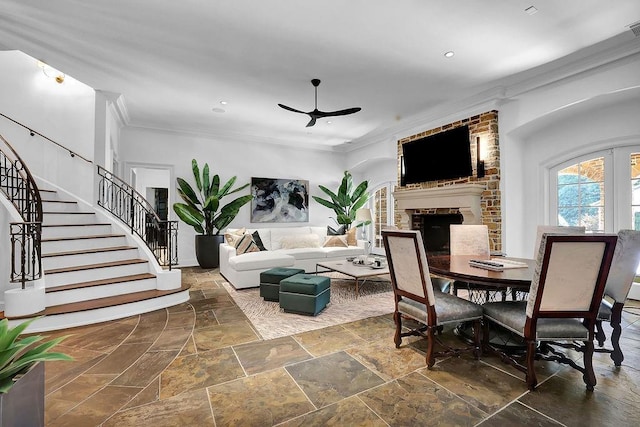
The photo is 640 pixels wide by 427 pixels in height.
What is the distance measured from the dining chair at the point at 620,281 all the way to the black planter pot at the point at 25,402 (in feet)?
10.8

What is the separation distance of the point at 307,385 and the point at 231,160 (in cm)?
592

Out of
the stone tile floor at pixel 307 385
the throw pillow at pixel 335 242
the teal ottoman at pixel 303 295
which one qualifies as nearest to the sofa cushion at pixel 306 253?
the throw pillow at pixel 335 242

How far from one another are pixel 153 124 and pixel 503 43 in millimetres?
6164

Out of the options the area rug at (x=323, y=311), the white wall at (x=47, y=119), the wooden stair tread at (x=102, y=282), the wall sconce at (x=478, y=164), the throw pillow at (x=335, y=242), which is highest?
the white wall at (x=47, y=119)

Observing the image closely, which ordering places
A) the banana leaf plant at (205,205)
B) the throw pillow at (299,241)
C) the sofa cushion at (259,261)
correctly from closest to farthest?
1. the sofa cushion at (259,261)
2. the throw pillow at (299,241)
3. the banana leaf plant at (205,205)

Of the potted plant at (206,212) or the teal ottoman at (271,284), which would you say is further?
the potted plant at (206,212)

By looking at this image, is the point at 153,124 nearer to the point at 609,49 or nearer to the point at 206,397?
the point at 206,397

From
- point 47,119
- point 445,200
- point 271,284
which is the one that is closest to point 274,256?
point 271,284

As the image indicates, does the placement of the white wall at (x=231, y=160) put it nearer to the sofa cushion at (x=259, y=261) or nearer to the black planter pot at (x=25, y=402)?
the sofa cushion at (x=259, y=261)

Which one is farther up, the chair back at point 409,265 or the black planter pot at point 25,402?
the chair back at point 409,265

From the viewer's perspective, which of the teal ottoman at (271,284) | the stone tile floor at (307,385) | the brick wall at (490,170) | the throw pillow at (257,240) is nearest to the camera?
the stone tile floor at (307,385)

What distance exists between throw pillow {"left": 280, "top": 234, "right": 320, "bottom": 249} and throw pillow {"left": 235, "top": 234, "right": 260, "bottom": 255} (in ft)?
2.73

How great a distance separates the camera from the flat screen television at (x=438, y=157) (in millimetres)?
5117

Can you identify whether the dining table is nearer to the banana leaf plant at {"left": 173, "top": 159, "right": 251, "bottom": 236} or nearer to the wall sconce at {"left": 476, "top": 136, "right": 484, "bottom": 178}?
the wall sconce at {"left": 476, "top": 136, "right": 484, "bottom": 178}
